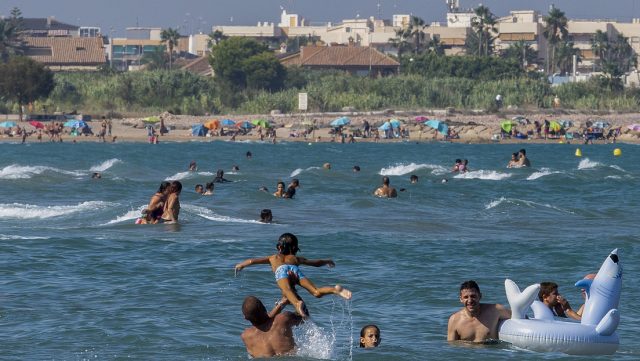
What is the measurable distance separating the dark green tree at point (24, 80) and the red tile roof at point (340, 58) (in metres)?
35.2

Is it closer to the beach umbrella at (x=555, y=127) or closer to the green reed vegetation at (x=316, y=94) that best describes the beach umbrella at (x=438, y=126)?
the beach umbrella at (x=555, y=127)

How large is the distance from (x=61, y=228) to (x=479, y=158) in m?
39.8

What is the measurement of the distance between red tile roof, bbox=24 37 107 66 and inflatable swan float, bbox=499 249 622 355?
377ft

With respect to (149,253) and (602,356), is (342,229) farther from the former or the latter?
(602,356)

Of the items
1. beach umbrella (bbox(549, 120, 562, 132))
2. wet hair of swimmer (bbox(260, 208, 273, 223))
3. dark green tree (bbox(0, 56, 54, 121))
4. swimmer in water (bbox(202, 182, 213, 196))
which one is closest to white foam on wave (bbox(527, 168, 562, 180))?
swimmer in water (bbox(202, 182, 213, 196))

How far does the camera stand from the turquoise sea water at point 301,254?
15234 mm

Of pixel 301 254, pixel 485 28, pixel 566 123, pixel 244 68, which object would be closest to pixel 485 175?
pixel 301 254

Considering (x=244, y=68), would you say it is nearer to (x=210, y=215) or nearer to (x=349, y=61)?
(x=349, y=61)

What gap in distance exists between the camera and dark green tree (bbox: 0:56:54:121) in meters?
83.9

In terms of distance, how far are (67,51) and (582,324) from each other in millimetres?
119175

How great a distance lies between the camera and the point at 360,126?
278ft

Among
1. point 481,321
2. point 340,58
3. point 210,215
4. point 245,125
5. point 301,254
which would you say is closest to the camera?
point 481,321

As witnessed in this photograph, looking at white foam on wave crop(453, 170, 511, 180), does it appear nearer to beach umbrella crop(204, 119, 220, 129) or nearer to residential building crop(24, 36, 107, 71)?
beach umbrella crop(204, 119, 220, 129)

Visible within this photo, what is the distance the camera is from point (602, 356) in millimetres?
13453
